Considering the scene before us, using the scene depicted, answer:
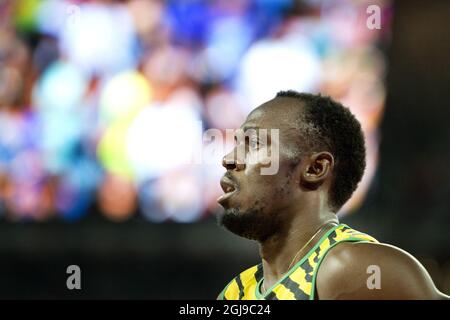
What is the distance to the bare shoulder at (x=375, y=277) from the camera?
9.73 ft

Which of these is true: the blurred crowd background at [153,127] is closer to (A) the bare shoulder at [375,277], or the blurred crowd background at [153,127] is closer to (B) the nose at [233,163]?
(B) the nose at [233,163]

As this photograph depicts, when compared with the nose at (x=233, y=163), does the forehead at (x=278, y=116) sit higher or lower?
higher

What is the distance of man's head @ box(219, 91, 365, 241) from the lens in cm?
345

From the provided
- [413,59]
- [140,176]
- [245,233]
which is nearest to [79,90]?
[140,176]

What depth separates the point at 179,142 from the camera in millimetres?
11125

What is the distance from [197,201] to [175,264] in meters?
0.90

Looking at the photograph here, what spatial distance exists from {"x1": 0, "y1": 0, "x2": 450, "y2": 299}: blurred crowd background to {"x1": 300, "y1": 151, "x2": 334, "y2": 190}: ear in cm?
755

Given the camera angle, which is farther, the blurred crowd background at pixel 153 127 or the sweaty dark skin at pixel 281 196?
the blurred crowd background at pixel 153 127

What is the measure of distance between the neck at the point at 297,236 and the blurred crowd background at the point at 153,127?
24.7 ft

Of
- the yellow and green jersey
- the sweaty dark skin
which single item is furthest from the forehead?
the yellow and green jersey

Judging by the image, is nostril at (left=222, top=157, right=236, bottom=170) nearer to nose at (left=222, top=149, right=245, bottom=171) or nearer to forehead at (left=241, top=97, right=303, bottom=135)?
nose at (left=222, top=149, right=245, bottom=171)

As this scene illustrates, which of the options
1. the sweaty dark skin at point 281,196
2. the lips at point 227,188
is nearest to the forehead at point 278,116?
the sweaty dark skin at point 281,196

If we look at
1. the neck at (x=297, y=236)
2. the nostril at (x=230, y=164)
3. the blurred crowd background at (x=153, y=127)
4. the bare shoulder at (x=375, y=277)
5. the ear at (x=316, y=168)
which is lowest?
the bare shoulder at (x=375, y=277)

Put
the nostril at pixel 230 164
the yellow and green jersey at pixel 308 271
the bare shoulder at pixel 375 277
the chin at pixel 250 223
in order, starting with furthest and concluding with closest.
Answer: the nostril at pixel 230 164 < the chin at pixel 250 223 < the yellow and green jersey at pixel 308 271 < the bare shoulder at pixel 375 277
